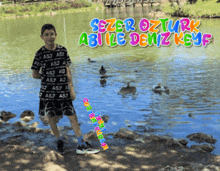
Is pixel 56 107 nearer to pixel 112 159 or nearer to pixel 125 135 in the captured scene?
pixel 112 159

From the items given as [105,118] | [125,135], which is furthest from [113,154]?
[105,118]

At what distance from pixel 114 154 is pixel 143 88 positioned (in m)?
5.87

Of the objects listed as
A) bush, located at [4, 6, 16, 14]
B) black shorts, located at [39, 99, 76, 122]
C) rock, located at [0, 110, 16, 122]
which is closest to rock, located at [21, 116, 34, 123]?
rock, located at [0, 110, 16, 122]

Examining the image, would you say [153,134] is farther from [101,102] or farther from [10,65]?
[10,65]

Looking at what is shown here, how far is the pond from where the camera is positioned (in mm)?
7441

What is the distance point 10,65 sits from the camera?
1689 centimetres

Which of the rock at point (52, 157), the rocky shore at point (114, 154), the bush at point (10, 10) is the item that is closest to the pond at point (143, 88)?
the rocky shore at point (114, 154)

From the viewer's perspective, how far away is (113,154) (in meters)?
5.17

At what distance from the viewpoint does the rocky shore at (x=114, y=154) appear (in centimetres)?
471

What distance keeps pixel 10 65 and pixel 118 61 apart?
6.39 m

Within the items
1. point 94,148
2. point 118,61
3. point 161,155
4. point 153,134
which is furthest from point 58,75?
point 118,61

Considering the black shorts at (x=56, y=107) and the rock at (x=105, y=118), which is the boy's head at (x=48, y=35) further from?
the rock at (x=105, y=118)

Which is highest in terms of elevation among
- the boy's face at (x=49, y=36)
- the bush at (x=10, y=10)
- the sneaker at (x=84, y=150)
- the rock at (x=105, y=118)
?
the bush at (x=10, y=10)

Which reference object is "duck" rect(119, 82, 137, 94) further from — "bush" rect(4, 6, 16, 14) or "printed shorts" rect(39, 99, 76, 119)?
"bush" rect(4, 6, 16, 14)
